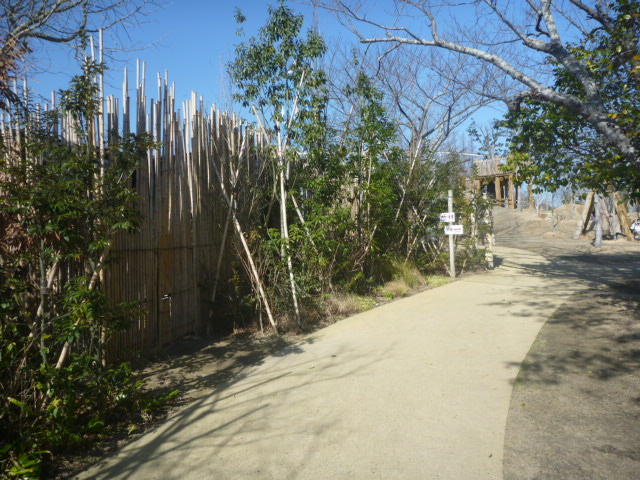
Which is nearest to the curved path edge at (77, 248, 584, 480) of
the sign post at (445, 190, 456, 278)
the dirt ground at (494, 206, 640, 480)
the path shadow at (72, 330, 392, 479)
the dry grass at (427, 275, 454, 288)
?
the path shadow at (72, 330, 392, 479)

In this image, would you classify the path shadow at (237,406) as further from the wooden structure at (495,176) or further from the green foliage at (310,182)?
the wooden structure at (495,176)

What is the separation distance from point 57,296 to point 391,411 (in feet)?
10.2

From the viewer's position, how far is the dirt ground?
139 inches

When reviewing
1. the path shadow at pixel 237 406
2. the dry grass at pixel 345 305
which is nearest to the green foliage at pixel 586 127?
the dry grass at pixel 345 305

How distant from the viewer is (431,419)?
170 inches

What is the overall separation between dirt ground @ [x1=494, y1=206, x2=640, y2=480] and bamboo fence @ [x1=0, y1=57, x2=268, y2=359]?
144 inches

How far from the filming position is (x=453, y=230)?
12328 mm

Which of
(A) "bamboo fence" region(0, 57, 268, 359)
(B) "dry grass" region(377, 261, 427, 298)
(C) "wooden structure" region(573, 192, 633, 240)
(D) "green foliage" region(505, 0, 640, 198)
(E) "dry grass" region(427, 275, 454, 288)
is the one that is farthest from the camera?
(C) "wooden structure" region(573, 192, 633, 240)

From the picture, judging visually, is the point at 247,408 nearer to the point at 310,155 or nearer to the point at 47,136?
the point at 47,136

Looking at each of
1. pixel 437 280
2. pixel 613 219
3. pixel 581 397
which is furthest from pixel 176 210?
pixel 613 219

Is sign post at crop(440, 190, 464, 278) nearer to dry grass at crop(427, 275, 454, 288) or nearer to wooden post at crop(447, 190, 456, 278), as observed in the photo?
wooden post at crop(447, 190, 456, 278)

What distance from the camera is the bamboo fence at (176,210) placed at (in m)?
5.36

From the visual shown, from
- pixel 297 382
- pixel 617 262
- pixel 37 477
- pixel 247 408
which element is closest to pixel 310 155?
pixel 297 382

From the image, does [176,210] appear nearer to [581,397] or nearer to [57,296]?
[57,296]
